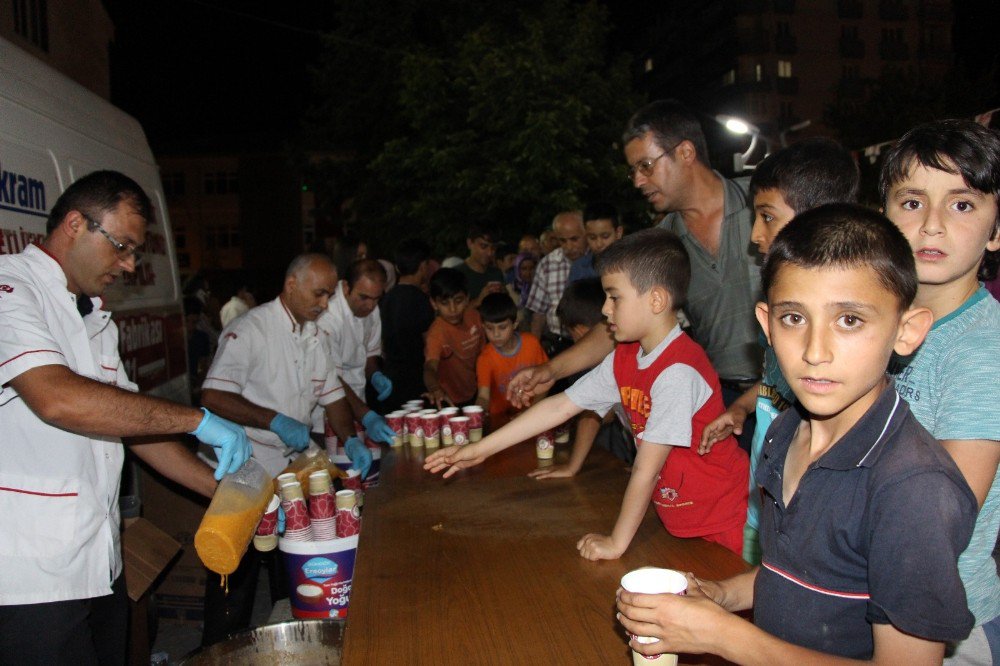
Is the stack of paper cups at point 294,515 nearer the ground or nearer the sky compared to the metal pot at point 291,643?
nearer the sky

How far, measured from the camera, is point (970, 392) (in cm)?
136

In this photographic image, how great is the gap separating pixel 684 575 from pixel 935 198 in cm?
97

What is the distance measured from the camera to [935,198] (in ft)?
5.13

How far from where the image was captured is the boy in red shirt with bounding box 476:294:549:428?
4.51 m

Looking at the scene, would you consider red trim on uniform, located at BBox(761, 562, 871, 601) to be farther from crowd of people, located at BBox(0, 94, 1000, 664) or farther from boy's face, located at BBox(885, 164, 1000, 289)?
boy's face, located at BBox(885, 164, 1000, 289)

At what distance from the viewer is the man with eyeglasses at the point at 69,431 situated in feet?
7.21

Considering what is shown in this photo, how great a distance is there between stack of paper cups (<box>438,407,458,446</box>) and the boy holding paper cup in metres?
2.32

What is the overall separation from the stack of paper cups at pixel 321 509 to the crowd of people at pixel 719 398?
1.12 ft

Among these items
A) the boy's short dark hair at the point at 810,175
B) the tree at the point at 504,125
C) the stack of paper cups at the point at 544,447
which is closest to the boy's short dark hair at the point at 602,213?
the stack of paper cups at the point at 544,447

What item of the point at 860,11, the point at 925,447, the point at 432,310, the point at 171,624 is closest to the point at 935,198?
the point at 925,447

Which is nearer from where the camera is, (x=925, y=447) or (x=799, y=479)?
(x=925, y=447)

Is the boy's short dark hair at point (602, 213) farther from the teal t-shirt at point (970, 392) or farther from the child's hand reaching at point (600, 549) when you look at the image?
the teal t-shirt at point (970, 392)

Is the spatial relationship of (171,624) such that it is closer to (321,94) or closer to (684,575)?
(684,575)

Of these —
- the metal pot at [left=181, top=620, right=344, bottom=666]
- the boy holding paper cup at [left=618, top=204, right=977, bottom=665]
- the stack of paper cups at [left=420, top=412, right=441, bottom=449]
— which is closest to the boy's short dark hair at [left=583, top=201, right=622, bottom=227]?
the stack of paper cups at [left=420, top=412, right=441, bottom=449]
